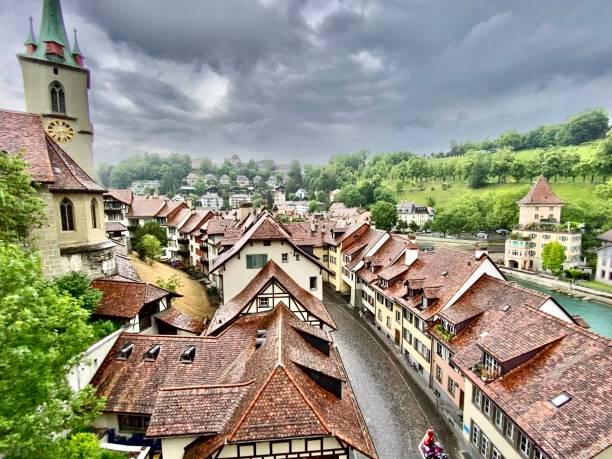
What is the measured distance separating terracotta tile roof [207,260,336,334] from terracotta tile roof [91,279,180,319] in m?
4.77

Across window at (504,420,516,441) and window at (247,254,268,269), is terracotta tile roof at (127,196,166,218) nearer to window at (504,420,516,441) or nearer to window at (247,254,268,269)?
window at (247,254,268,269)

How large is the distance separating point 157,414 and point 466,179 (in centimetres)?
16438

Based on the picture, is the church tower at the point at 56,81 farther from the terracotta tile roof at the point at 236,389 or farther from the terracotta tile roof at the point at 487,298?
the terracotta tile roof at the point at 487,298

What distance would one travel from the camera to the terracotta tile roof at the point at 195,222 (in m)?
57.6

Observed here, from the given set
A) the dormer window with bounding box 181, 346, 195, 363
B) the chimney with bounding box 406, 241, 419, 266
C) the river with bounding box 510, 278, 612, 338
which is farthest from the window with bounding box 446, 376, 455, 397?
the river with bounding box 510, 278, 612, 338

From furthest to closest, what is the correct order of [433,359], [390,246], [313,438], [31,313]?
1. [390,246]
2. [433,359]
3. [313,438]
4. [31,313]

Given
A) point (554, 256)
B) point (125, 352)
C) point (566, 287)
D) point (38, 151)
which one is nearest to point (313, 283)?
point (125, 352)

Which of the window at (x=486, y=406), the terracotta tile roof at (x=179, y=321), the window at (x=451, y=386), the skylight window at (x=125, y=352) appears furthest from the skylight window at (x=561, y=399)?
the terracotta tile roof at (x=179, y=321)

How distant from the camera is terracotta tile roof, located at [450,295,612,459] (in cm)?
1234

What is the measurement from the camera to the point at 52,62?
2798 centimetres

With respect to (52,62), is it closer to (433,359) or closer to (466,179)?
(433,359)

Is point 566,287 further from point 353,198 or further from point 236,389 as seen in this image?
point 353,198

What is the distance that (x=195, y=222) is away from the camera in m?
59.0

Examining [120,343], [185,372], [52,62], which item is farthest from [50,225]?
[52,62]
